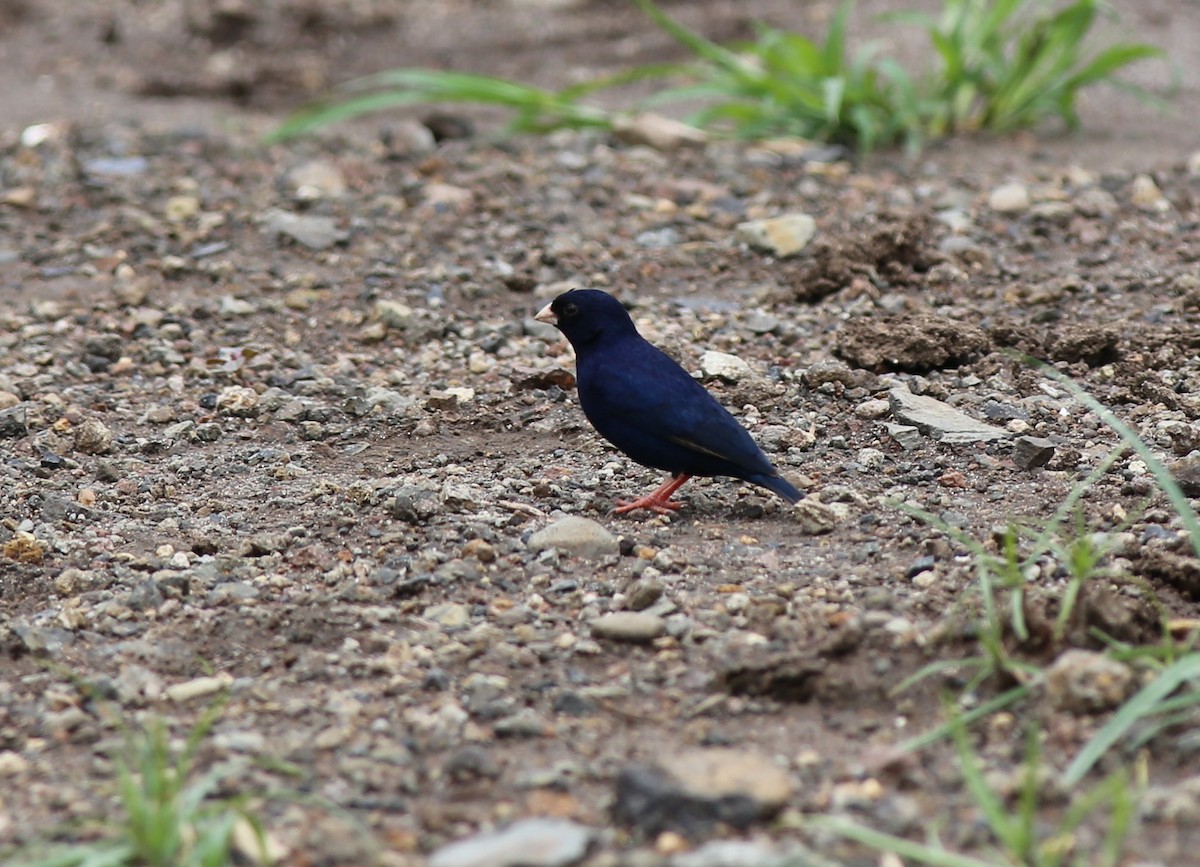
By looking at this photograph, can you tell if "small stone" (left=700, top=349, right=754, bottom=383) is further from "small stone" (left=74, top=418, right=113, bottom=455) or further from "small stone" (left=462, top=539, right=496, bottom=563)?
"small stone" (left=74, top=418, right=113, bottom=455)

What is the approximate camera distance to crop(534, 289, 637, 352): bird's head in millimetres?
4574

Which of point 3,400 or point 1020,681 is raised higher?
point 1020,681

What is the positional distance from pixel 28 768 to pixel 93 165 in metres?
4.53

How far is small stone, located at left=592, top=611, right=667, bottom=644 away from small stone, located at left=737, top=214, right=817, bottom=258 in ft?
9.44

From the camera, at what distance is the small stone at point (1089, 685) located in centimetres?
289

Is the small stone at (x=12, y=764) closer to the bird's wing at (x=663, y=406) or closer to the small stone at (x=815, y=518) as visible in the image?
the bird's wing at (x=663, y=406)

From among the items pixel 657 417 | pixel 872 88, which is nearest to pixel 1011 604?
pixel 657 417

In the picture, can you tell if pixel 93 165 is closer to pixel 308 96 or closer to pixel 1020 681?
pixel 308 96

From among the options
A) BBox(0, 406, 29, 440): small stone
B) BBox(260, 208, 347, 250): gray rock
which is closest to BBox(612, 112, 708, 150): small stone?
BBox(260, 208, 347, 250): gray rock

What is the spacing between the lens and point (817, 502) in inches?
160

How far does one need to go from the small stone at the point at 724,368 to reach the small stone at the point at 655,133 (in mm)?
2236

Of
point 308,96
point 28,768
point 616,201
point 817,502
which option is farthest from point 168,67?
point 28,768

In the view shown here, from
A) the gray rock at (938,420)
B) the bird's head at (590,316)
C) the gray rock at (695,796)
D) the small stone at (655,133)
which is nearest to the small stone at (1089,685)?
the gray rock at (695,796)

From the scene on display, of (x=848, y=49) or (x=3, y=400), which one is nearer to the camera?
(x=3, y=400)
